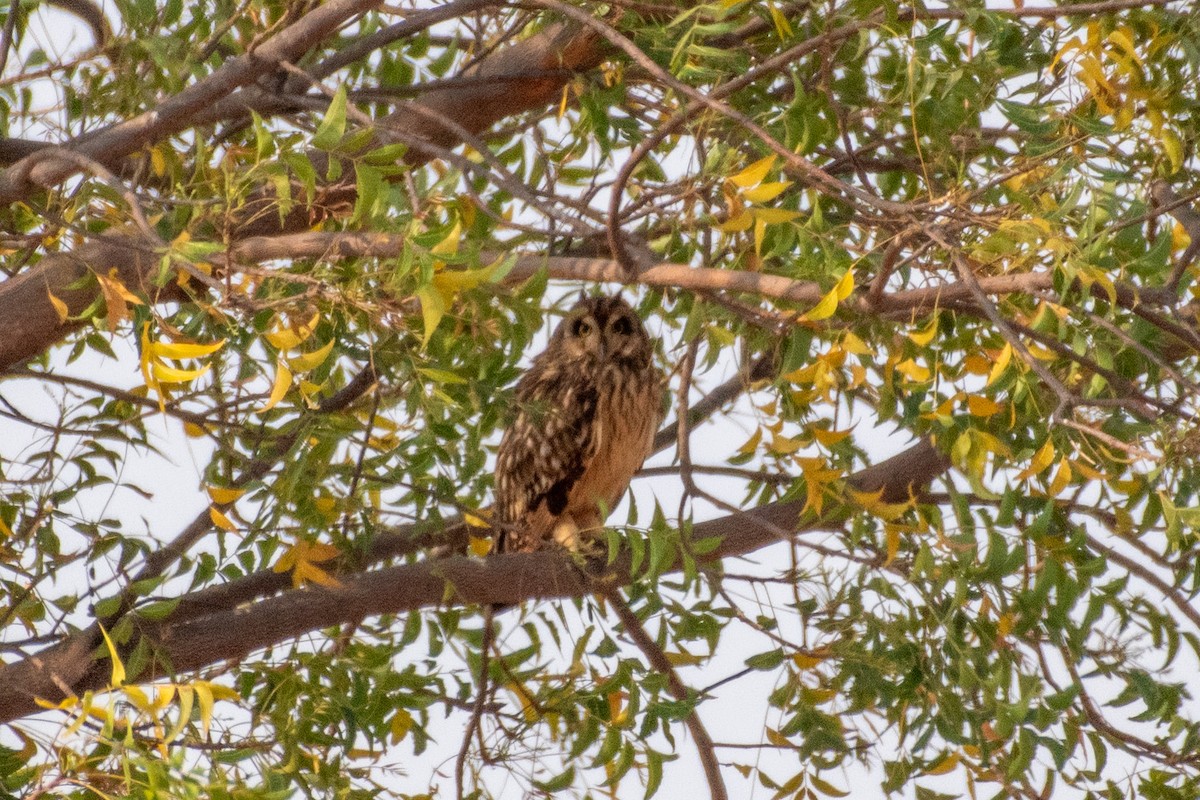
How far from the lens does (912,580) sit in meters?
2.20

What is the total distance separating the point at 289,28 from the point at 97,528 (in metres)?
0.92

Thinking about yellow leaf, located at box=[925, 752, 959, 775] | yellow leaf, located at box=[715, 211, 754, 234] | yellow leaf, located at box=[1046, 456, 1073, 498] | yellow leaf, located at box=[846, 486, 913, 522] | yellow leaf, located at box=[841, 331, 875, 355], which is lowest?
yellow leaf, located at box=[925, 752, 959, 775]

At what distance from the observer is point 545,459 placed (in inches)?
139

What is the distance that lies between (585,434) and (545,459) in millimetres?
111

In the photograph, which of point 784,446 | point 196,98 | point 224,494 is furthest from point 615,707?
point 196,98

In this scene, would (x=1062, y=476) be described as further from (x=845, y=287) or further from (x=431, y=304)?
(x=431, y=304)

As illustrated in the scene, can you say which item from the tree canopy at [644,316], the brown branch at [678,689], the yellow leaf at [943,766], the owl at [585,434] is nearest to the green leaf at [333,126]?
the tree canopy at [644,316]

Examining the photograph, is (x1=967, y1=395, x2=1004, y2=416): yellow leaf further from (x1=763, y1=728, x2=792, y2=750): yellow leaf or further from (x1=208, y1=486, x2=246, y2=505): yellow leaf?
(x1=208, y1=486, x2=246, y2=505): yellow leaf

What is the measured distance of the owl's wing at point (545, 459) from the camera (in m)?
3.52

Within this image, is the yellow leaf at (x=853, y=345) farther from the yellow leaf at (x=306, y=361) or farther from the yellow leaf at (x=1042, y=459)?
the yellow leaf at (x=306, y=361)

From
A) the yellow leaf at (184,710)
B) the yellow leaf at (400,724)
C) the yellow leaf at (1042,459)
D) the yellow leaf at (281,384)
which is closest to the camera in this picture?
the yellow leaf at (184,710)

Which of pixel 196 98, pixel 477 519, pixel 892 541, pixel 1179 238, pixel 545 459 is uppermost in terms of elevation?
pixel 545 459

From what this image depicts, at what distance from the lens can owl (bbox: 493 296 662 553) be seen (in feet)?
11.5

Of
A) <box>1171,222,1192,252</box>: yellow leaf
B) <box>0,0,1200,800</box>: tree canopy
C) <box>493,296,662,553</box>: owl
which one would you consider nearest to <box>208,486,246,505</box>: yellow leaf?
<box>0,0,1200,800</box>: tree canopy
